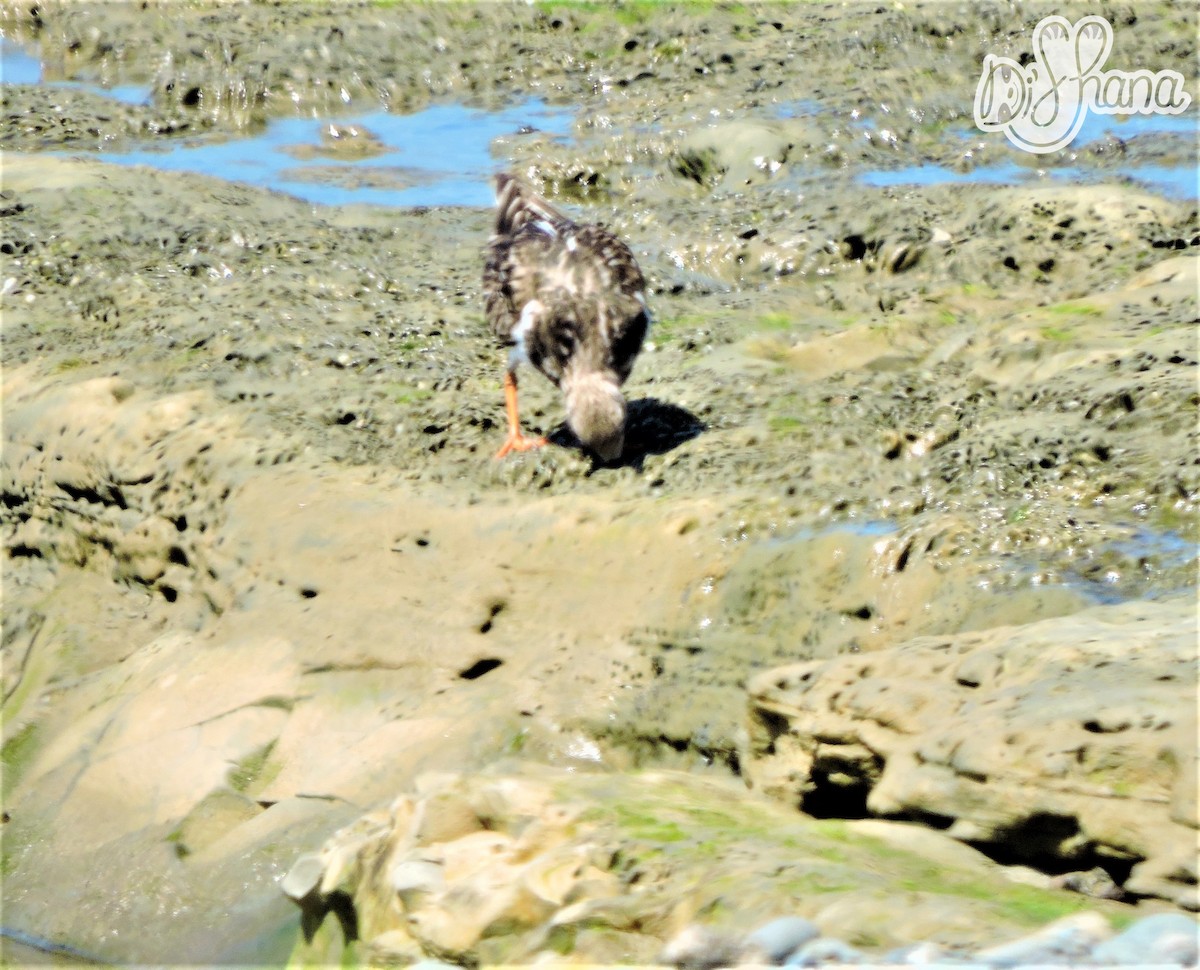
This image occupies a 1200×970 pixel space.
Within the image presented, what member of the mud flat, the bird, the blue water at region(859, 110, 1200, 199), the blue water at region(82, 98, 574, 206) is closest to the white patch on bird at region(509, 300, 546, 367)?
the bird

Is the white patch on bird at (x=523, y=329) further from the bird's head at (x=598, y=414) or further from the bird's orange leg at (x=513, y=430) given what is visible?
the bird's head at (x=598, y=414)

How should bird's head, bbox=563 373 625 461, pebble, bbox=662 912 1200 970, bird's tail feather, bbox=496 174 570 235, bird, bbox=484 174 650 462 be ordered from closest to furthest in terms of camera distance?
pebble, bbox=662 912 1200 970 → bird's head, bbox=563 373 625 461 → bird, bbox=484 174 650 462 → bird's tail feather, bbox=496 174 570 235

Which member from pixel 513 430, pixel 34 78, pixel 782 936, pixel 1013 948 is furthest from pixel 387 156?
pixel 1013 948

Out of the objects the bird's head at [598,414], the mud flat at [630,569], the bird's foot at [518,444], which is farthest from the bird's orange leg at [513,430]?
the bird's head at [598,414]

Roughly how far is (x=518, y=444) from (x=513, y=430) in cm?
14

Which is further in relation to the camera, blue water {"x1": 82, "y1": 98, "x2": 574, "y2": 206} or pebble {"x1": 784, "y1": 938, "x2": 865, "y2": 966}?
blue water {"x1": 82, "y1": 98, "x2": 574, "y2": 206}

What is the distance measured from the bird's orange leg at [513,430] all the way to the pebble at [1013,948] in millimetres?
4031

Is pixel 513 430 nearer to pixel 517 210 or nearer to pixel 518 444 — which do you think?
pixel 518 444

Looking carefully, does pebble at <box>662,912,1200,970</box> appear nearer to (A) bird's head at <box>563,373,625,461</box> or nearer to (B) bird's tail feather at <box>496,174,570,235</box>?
(A) bird's head at <box>563,373,625,461</box>

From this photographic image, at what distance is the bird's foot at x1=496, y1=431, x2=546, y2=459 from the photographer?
6957 millimetres

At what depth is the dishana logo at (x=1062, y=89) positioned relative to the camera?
11609 mm

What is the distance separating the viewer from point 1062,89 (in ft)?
40.1

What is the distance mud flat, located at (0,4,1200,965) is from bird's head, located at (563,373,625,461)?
0.13m

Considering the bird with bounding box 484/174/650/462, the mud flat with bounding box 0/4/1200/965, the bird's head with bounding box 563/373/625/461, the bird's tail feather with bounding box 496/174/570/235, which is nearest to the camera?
the mud flat with bounding box 0/4/1200/965
